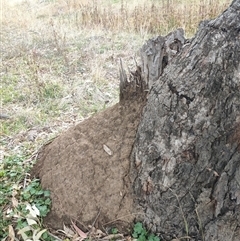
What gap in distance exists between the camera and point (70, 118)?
141 inches

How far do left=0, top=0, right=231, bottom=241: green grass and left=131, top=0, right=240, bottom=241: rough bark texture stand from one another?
0.22 meters

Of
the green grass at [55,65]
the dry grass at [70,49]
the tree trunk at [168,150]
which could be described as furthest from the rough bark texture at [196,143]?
the dry grass at [70,49]

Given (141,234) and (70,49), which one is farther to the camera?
(70,49)

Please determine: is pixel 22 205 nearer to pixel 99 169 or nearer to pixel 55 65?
pixel 99 169

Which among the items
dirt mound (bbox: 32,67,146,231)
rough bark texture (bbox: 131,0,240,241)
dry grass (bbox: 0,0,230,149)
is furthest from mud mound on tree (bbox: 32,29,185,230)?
dry grass (bbox: 0,0,230,149)

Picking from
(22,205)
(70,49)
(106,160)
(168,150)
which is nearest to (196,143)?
(168,150)

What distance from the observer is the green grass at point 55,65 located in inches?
92.4

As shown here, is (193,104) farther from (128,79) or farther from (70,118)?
(70,118)

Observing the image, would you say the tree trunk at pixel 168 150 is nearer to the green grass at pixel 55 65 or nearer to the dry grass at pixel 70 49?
the green grass at pixel 55 65

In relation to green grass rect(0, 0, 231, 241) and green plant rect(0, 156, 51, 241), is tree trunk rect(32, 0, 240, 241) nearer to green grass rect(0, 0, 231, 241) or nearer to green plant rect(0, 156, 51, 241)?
green plant rect(0, 156, 51, 241)

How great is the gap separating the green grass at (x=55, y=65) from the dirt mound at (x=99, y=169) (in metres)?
0.11

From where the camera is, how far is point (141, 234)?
1.92 metres

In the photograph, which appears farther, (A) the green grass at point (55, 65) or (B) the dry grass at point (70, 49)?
(B) the dry grass at point (70, 49)

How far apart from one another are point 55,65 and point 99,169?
2942 mm
